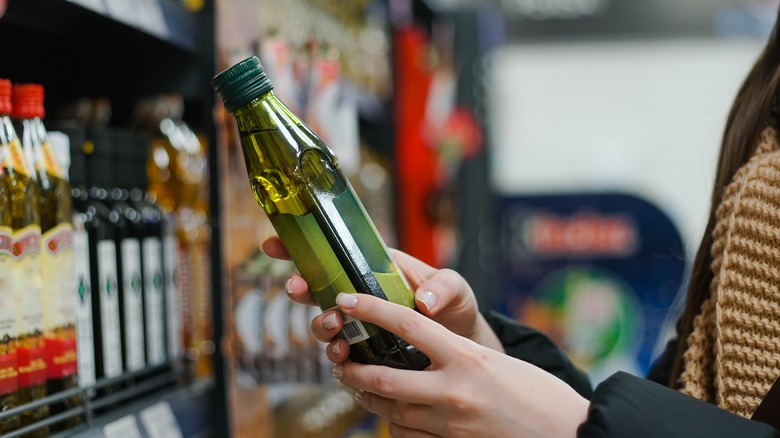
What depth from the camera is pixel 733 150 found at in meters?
1.25

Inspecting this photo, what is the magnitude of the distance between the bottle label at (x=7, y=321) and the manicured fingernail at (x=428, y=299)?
1.45 feet

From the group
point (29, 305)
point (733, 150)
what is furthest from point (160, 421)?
point (733, 150)

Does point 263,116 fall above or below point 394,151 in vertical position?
below

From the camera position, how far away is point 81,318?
1.15 metres

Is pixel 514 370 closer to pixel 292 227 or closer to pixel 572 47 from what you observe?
pixel 292 227

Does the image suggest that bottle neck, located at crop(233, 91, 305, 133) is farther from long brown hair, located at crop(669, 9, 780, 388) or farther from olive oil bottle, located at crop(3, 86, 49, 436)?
long brown hair, located at crop(669, 9, 780, 388)

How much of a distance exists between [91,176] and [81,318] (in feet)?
0.67

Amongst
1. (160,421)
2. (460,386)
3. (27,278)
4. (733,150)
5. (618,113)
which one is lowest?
(160,421)

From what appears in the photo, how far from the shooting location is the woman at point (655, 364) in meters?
0.83

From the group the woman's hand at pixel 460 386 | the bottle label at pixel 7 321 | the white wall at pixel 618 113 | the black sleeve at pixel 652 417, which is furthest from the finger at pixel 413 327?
the white wall at pixel 618 113

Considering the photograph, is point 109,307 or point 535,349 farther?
point 535,349

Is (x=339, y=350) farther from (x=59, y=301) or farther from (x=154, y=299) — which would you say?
(x=154, y=299)

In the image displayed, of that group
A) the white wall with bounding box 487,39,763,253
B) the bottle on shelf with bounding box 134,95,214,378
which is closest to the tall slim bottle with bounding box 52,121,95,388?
the bottle on shelf with bounding box 134,95,214,378

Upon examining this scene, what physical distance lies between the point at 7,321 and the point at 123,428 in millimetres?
252
